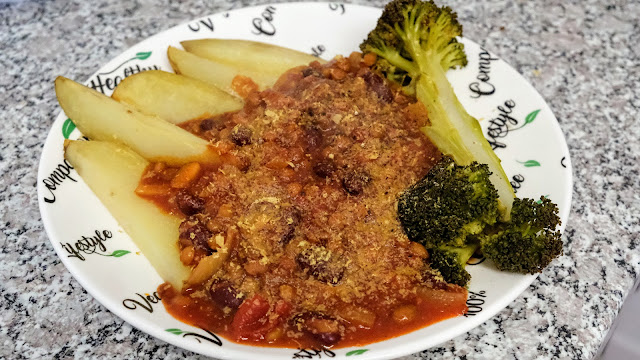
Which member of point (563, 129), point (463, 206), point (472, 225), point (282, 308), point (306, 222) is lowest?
point (563, 129)

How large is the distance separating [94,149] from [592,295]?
3.24 meters

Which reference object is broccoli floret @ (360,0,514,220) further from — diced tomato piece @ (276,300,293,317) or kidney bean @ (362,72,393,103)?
diced tomato piece @ (276,300,293,317)

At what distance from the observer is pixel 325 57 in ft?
14.9

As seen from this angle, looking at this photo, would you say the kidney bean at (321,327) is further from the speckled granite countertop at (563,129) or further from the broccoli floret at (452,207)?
the broccoli floret at (452,207)

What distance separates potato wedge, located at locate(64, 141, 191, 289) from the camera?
3.19 metres

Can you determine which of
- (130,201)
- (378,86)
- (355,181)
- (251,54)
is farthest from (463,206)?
(251,54)

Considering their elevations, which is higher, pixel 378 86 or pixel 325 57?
pixel 378 86

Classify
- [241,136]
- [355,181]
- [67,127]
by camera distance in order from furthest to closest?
[67,127]
[241,136]
[355,181]

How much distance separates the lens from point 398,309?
2.90m

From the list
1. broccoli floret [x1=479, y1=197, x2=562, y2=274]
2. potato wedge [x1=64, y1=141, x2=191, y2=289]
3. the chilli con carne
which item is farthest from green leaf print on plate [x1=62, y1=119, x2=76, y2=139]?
broccoli floret [x1=479, y1=197, x2=562, y2=274]

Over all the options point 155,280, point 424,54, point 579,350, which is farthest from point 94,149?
point 579,350

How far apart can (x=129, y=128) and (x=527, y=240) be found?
2505mm

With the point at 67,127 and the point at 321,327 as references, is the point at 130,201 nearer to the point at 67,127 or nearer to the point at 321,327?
the point at 67,127

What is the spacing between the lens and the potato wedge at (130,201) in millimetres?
3191
